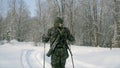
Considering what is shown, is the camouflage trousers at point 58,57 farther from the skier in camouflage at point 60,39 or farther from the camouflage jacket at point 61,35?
the camouflage jacket at point 61,35

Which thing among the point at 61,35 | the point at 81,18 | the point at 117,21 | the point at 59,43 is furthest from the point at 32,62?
Answer: the point at 81,18


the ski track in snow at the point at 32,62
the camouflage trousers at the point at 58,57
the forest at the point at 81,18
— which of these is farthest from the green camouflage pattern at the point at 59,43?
the forest at the point at 81,18

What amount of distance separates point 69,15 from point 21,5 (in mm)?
27019

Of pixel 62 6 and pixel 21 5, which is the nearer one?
pixel 62 6

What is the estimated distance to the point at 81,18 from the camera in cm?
5431

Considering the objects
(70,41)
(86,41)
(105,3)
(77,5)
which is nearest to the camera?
(70,41)

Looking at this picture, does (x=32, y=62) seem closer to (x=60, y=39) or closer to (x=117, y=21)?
(x=60, y=39)

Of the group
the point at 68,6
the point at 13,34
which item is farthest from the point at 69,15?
the point at 13,34

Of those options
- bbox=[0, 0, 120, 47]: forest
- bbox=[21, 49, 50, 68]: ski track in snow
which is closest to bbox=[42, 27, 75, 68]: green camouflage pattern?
bbox=[21, 49, 50, 68]: ski track in snow

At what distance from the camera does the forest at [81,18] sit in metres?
41.1

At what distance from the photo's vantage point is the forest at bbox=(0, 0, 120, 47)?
41069 millimetres

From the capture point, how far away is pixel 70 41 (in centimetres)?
828

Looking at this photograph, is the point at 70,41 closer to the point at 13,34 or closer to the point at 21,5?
the point at 13,34

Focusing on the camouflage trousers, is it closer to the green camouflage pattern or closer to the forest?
the green camouflage pattern
